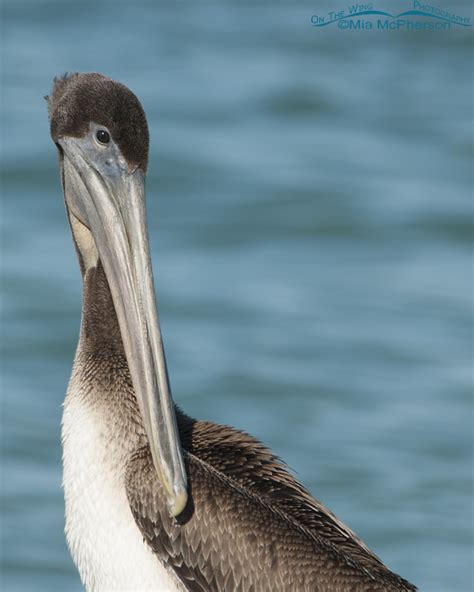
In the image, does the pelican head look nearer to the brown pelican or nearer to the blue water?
the brown pelican

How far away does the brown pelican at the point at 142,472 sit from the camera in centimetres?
532

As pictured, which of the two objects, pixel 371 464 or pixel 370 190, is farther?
pixel 370 190

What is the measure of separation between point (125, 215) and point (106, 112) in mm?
394

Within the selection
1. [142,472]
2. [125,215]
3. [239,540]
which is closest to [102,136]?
[125,215]

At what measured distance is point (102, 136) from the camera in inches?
213

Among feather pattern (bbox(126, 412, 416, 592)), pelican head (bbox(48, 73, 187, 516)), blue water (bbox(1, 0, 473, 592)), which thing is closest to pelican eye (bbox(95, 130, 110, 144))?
pelican head (bbox(48, 73, 187, 516))

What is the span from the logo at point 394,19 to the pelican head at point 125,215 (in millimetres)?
12796

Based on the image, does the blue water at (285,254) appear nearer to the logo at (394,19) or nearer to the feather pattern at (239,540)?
the logo at (394,19)

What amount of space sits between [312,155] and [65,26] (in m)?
3.85

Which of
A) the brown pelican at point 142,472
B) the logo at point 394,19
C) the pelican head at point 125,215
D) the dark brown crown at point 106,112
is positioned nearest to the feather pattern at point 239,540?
the brown pelican at point 142,472

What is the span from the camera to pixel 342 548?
5.50 meters

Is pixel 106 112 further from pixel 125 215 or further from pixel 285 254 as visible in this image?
pixel 285 254

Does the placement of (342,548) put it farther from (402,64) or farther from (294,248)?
(402,64)

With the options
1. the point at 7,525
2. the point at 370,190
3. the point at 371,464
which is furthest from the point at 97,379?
the point at 370,190
